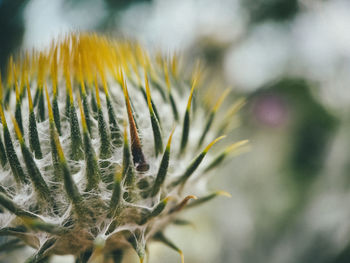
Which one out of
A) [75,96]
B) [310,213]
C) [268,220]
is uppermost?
[75,96]

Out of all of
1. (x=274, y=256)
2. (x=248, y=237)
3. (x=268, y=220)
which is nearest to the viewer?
(x=274, y=256)

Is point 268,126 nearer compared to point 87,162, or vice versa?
point 87,162

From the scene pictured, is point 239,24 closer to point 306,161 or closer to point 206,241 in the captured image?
point 306,161

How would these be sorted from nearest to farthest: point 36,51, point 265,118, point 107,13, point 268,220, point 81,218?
point 81,218
point 36,51
point 107,13
point 268,220
point 265,118

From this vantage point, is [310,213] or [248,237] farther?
[248,237]

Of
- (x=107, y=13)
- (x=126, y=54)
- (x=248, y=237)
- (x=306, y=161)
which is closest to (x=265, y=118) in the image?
(x=306, y=161)

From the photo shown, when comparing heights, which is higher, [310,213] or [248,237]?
[310,213]
